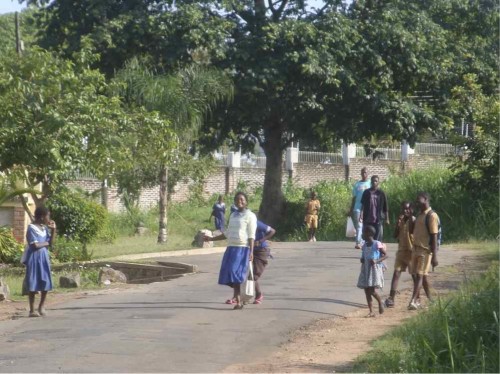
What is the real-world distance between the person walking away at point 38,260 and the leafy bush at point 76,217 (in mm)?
12019

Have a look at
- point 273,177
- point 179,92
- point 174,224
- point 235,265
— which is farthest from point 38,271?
point 174,224

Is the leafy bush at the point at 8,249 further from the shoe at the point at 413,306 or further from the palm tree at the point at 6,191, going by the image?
the shoe at the point at 413,306

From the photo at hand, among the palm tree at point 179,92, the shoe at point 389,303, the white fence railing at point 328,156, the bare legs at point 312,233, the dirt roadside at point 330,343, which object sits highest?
the palm tree at point 179,92

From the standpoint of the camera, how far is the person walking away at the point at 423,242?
13203 mm

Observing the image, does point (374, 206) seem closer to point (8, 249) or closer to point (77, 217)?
point (8, 249)

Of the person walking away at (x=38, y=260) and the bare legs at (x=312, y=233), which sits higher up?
the person walking away at (x=38, y=260)

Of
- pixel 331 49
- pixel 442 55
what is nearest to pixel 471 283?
pixel 331 49

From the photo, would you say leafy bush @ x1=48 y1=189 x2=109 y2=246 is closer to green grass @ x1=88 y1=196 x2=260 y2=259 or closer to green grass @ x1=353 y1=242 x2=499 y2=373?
green grass @ x1=88 y1=196 x2=260 y2=259

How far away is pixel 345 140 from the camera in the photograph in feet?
99.4

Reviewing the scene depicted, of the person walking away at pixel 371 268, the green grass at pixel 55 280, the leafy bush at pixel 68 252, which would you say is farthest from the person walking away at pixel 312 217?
the person walking away at pixel 371 268

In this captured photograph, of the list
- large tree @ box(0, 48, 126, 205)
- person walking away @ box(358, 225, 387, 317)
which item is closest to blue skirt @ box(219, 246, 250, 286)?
person walking away @ box(358, 225, 387, 317)

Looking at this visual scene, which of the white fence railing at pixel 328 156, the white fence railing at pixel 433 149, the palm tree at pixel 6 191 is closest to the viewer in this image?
the palm tree at pixel 6 191

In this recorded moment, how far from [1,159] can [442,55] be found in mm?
16277

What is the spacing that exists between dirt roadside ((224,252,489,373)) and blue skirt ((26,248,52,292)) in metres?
3.81
